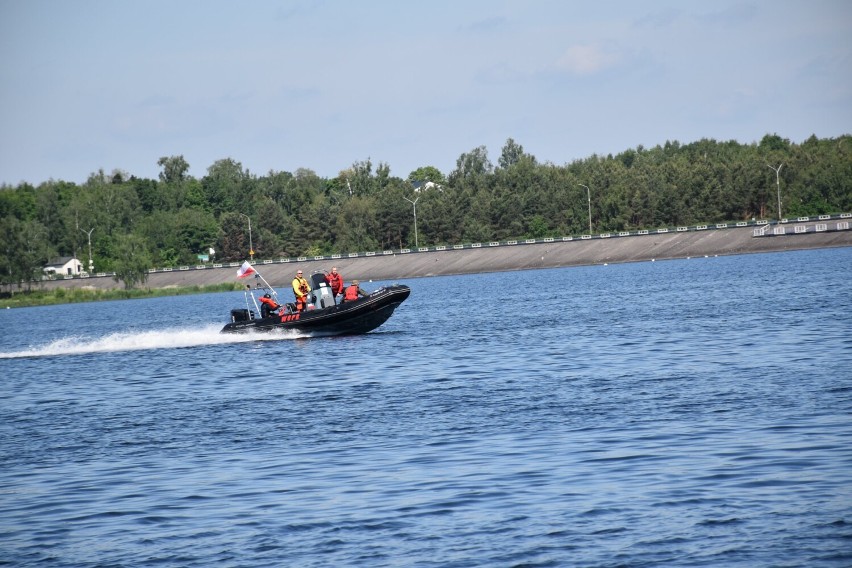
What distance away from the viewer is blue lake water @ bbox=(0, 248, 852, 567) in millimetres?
14734

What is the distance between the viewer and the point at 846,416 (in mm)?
20797

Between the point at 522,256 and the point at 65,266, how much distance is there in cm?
8038

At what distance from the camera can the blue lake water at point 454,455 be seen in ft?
48.3

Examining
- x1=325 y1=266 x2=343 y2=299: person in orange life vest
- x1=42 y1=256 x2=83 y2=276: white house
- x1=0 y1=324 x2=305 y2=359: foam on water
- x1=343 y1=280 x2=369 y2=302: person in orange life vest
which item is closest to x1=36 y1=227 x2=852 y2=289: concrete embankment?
x1=42 y1=256 x2=83 y2=276: white house

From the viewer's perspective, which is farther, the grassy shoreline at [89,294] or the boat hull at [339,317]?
the grassy shoreline at [89,294]

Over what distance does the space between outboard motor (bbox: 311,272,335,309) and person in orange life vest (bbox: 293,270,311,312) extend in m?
0.36

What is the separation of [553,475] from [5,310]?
136813 mm

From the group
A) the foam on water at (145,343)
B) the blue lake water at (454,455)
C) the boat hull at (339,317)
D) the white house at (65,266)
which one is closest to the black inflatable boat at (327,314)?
the boat hull at (339,317)

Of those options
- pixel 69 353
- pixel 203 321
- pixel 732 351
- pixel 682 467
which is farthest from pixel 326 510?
pixel 203 321

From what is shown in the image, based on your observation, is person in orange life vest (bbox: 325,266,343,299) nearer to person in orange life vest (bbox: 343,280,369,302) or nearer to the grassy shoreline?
person in orange life vest (bbox: 343,280,369,302)

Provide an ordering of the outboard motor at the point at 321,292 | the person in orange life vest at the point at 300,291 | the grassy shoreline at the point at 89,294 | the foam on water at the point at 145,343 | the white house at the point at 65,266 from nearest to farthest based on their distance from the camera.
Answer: the person in orange life vest at the point at 300,291 < the outboard motor at the point at 321,292 < the foam on water at the point at 145,343 < the grassy shoreline at the point at 89,294 < the white house at the point at 65,266

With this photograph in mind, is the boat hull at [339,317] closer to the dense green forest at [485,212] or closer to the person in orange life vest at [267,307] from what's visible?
the person in orange life vest at [267,307]

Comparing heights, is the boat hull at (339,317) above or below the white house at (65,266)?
below

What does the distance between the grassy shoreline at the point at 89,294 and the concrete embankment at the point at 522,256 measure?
6310 mm
